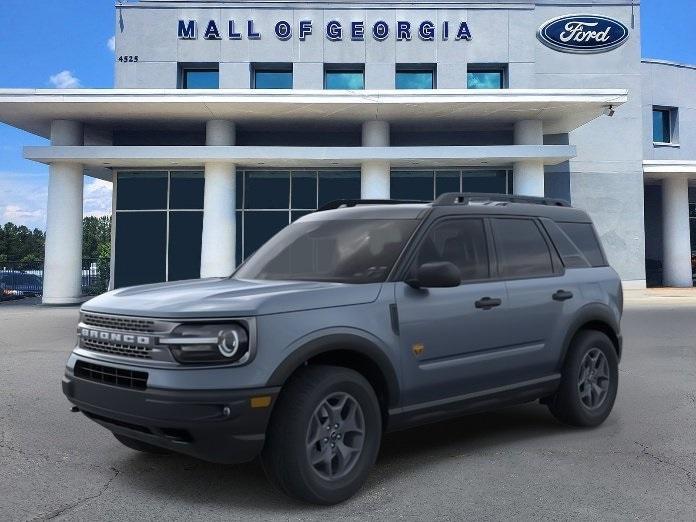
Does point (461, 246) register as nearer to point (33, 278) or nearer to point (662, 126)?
point (33, 278)

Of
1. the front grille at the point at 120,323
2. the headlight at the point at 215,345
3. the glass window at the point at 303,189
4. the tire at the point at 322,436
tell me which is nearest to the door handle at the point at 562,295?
the tire at the point at 322,436

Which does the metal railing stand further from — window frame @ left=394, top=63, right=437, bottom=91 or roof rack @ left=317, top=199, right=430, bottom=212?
roof rack @ left=317, top=199, right=430, bottom=212

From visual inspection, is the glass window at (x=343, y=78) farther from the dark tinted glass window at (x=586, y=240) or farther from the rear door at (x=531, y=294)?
the rear door at (x=531, y=294)

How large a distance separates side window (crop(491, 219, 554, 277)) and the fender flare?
146 cm

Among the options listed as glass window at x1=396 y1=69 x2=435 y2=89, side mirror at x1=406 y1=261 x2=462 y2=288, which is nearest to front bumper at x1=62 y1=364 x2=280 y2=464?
side mirror at x1=406 y1=261 x2=462 y2=288

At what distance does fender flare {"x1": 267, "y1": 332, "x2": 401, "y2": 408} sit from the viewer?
12.5 ft

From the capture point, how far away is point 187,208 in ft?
82.0

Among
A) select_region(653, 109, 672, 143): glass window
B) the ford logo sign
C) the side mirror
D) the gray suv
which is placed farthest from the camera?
select_region(653, 109, 672, 143): glass window

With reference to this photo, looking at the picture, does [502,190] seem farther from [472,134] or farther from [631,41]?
[631,41]

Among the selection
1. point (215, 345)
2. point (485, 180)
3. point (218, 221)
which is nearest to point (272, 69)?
point (218, 221)

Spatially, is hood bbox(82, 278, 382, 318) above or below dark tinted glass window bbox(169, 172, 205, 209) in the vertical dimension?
below

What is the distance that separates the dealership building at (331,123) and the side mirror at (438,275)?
17.7 metres

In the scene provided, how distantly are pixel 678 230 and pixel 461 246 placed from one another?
27761 mm

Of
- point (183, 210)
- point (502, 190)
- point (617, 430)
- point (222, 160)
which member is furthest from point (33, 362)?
point (502, 190)
